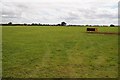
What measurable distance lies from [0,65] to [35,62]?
169cm

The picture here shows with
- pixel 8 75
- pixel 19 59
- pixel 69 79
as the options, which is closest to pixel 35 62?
pixel 19 59

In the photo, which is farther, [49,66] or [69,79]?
[49,66]

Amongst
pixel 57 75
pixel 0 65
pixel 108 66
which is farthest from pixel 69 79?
pixel 0 65

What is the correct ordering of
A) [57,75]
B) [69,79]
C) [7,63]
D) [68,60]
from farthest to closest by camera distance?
[68,60]
[7,63]
[57,75]
[69,79]

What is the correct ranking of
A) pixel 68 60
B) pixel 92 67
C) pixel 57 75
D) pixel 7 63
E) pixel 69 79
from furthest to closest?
pixel 68 60
pixel 7 63
pixel 92 67
pixel 57 75
pixel 69 79

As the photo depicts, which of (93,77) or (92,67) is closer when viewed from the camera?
(93,77)

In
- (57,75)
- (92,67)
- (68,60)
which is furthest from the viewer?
(68,60)

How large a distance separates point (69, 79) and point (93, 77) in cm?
91

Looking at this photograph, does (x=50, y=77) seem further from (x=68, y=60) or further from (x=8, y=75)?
(x=68, y=60)

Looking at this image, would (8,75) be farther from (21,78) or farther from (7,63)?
(7,63)

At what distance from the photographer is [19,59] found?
11.7 m

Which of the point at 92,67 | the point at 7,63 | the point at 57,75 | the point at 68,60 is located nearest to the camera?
the point at 57,75

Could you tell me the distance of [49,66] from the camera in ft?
32.8

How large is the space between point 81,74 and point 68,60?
3.06 metres
